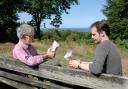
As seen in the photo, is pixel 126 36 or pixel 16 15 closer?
pixel 126 36

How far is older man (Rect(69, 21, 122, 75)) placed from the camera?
4227mm

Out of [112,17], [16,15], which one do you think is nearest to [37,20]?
[16,15]

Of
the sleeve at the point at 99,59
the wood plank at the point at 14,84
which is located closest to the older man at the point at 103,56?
the sleeve at the point at 99,59

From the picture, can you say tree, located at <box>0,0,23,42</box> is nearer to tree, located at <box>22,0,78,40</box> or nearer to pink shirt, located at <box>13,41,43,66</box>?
tree, located at <box>22,0,78,40</box>

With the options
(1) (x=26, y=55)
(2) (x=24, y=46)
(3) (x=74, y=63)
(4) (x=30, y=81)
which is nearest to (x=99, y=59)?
(3) (x=74, y=63)

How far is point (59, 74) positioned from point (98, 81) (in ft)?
2.12

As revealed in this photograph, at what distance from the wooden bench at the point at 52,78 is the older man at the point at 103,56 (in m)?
0.13

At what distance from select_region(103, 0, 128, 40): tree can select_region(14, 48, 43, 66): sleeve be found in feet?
136

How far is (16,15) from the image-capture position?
51750 millimetres

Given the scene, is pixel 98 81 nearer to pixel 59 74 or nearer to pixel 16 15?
pixel 59 74

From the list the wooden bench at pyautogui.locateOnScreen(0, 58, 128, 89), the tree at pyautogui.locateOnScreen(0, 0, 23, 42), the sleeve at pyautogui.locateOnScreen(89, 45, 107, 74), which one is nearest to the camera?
the wooden bench at pyautogui.locateOnScreen(0, 58, 128, 89)

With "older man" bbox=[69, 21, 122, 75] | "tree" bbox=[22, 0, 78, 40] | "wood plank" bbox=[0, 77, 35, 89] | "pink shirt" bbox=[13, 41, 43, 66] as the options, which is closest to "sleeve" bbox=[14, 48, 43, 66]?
"pink shirt" bbox=[13, 41, 43, 66]

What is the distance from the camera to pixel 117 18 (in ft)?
154

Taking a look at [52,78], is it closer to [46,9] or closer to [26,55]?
[26,55]
